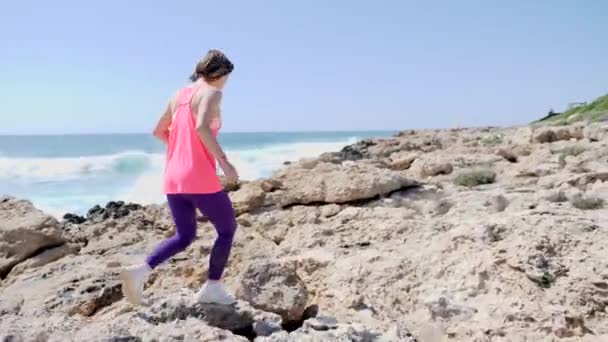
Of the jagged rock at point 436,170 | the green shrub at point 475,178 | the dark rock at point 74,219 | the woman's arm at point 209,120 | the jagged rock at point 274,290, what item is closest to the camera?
the woman's arm at point 209,120

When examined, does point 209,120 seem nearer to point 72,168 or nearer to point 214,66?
point 214,66

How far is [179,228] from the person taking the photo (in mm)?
3453

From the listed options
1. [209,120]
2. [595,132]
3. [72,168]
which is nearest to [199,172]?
[209,120]

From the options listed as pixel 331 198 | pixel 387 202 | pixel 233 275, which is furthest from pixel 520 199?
pixel 233 275

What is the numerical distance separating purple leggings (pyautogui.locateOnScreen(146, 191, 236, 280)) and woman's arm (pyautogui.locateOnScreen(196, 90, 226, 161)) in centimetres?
28

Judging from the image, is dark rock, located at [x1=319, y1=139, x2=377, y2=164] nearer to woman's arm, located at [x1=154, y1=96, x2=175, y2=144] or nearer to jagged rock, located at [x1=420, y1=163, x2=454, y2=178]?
jagged rock, located at [x1=420, y1=163, x2=454, y2=178]

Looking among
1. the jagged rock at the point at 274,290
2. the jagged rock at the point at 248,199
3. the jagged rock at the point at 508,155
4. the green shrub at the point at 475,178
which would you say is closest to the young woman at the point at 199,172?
the jagged rock at the point at 274,290

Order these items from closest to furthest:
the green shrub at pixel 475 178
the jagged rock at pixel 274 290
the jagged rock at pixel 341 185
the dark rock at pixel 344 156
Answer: the jagged rock at pixel 274 290 → the jagged rock at pixel 341 185 → the green shrub at pixel 475 178 → the dark rock at pixel 344 156

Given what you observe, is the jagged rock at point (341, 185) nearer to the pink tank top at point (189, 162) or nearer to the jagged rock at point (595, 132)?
the pink tank top at point (189, 162)

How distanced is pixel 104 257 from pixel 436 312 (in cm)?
341

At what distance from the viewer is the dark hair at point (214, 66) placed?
133 inches

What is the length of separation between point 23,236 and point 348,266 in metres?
3.41

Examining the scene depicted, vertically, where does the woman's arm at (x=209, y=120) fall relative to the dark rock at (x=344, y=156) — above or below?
above

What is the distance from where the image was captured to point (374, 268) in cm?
420
